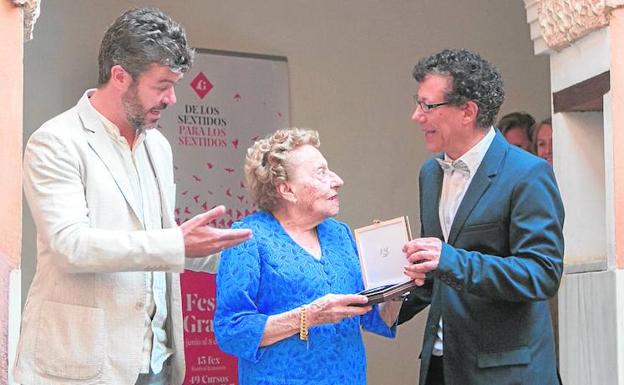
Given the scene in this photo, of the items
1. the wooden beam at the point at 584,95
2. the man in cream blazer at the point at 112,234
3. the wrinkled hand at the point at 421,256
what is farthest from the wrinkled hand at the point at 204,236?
the wooden beam at the point at 584,95

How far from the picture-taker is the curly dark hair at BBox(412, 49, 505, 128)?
4.12m

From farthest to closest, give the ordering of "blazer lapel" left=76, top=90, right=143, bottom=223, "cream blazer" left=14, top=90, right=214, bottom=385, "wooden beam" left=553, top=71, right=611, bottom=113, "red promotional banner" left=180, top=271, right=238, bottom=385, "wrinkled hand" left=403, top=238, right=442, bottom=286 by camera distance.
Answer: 1. "red promotional banner" left=180, top=271, right=238, bottom=385
2. "wooden beam" left=553, top=71, right=611, bottom=113
3. "wrinkled hand" left=403, top=238, right=442, bottom=286
4. "blazer lapel" left=76, top=90, right=143, bottom=223
5. "cream blazer" left=14, top=90, right=214, bottom=385

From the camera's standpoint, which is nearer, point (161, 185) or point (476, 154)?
point (161, 185)

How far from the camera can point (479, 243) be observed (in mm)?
3924

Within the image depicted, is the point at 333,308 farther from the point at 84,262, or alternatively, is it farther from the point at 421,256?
the point at 84,262

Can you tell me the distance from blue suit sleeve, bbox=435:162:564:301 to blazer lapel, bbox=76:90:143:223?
103 cm

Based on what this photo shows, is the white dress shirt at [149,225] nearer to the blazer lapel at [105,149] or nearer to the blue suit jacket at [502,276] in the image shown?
the blazer lapel at [105,149]

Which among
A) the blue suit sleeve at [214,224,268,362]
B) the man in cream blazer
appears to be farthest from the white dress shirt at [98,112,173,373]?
the blue suit sleeve at [214,224,268,362]

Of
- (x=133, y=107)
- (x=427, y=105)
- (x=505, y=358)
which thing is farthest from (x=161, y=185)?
(x=505, y=358)

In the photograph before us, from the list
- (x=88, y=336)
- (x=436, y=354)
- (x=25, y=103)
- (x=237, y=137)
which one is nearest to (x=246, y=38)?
(x=237, y=137)

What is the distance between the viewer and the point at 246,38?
7480mm

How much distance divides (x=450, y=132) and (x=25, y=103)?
3.37 m

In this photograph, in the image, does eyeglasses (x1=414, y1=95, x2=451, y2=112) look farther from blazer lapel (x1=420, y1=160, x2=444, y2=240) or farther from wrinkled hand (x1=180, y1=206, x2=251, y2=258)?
wrinkled hand (x1=180, y1=206, x2=251, y2=258)

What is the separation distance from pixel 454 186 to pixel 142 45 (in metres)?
1.29
